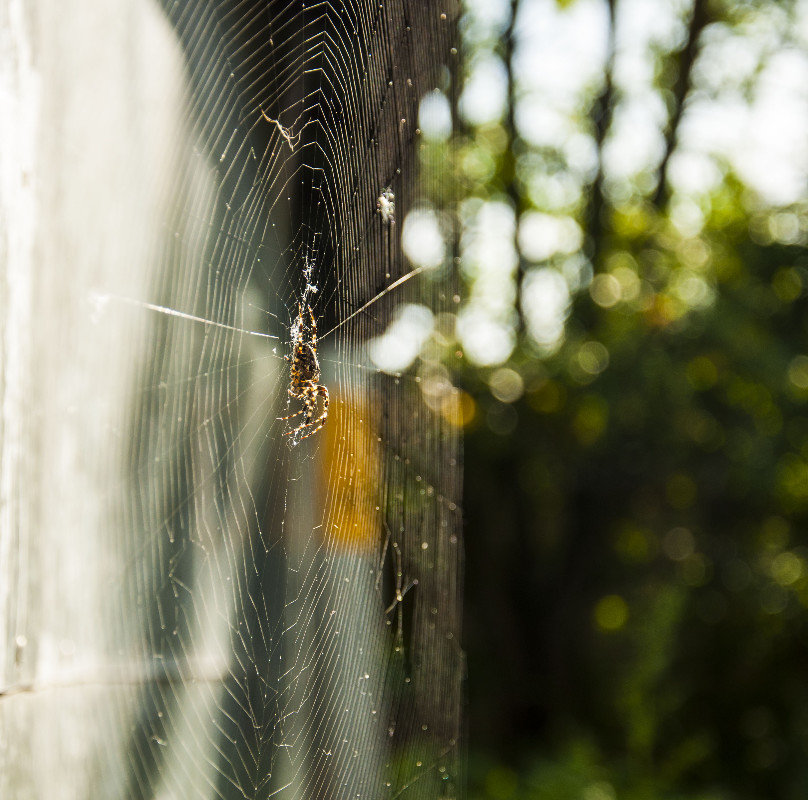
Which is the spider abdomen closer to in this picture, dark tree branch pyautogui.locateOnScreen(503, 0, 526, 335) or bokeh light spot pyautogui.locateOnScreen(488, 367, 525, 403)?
bokeh light spot pyautogui.locateOnScreen(488, 367, 525, 403)

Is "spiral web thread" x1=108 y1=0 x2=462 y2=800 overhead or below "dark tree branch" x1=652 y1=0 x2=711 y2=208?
below

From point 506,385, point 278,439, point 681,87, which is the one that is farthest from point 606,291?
point 278,439

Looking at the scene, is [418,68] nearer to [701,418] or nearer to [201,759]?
[201,759]

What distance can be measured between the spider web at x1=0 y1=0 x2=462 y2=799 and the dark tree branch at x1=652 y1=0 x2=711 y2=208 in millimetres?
6116

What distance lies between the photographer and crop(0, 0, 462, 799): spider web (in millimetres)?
Result: 582

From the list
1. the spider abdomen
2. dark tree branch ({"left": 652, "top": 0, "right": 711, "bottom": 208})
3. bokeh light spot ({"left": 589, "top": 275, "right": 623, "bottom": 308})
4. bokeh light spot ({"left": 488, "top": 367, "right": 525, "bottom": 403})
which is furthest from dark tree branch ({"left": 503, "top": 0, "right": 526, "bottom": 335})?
the spider abdomen

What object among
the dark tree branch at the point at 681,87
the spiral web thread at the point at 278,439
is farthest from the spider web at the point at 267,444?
the dark tree branch at the point at 681,87

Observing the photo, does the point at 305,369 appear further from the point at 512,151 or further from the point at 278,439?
the point at 512,151

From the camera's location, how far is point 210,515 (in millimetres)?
812

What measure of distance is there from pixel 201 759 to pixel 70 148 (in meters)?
0.57

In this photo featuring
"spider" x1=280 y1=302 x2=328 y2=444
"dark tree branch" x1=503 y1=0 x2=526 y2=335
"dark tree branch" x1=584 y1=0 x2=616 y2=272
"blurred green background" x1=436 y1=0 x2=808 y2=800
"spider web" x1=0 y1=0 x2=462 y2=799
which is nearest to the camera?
"spider web" x1=0 y1=0 x2=462 y2=799

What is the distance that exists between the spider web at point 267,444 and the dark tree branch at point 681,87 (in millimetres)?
6116

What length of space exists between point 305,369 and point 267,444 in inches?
9.3

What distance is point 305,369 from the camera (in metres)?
1.23
